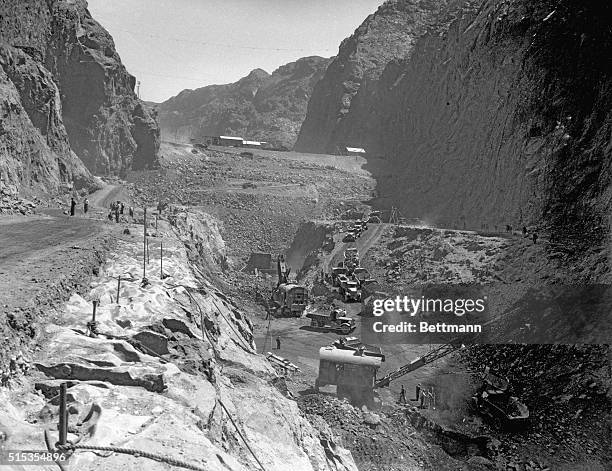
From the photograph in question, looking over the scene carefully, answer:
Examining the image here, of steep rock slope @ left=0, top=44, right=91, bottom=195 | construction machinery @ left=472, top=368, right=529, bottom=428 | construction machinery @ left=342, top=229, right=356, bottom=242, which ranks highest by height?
steep rock slope @ left=0, top=44, right=91, bottom=195

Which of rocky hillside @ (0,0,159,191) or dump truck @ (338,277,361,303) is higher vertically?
rocky hillside @ (0,0,159,191)

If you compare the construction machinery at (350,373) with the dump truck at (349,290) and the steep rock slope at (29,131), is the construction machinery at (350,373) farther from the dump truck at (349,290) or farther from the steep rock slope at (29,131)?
the steep rock slope at (29,131)

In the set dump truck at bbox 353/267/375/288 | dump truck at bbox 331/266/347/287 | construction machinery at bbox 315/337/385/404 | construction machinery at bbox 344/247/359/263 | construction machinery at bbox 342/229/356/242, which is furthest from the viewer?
construction machinery at bbox 342/229/356/242

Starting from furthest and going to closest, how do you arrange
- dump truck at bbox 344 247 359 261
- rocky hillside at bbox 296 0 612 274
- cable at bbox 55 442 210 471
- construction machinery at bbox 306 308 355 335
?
dump truck at bbox 344 247 359 261 → rocky hillside at bbox 296 0 612 274 → construction machinery at bbox 306 308 355 335 → cable at bbox 55 442 210 471

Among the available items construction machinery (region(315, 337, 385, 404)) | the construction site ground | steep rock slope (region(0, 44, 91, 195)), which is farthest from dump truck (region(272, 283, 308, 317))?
steep rock slope (region(0, 44, 91, 195))

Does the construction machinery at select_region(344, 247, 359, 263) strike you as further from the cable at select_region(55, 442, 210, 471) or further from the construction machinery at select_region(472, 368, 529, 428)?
the cable at select_region(55, 442, 210, 471)

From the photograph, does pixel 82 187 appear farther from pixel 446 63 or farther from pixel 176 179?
pixel 446 63

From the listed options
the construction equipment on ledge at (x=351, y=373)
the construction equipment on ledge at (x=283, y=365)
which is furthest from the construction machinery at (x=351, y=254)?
the construction equipment on ledge at (x=351, y=373)
